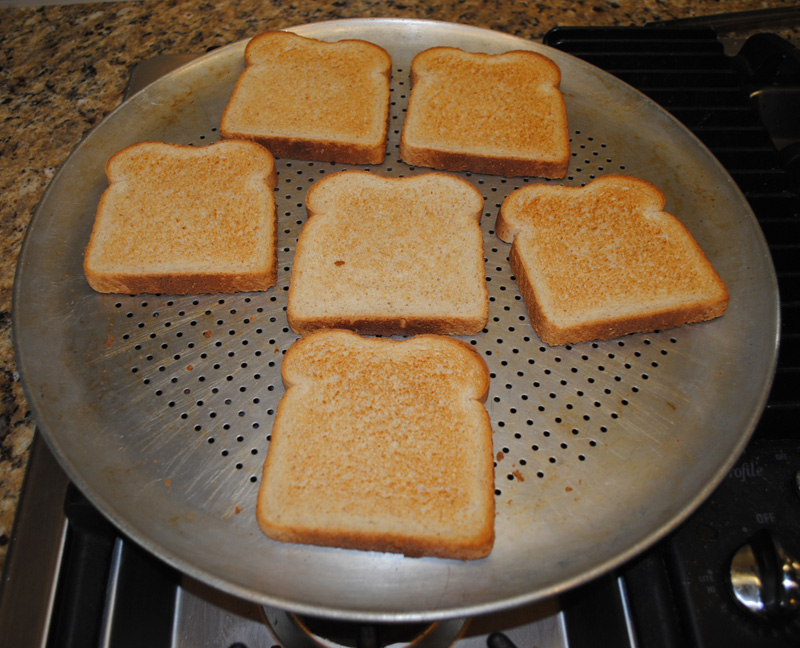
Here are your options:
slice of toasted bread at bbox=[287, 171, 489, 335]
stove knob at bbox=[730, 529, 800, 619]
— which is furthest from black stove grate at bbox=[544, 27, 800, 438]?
slice of toasted bread at bbox=[287, 171, 489, 335]

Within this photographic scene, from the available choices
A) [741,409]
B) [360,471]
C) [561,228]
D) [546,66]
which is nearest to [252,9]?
[546,66]

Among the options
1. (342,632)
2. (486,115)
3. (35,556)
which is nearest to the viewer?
(35,556)

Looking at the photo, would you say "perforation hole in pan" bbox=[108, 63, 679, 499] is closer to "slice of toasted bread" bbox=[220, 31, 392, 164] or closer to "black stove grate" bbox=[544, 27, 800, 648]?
"black stove grate" bbox=[544, 27, 800, 648]

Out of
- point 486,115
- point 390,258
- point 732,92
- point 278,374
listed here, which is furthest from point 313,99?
point 732,92

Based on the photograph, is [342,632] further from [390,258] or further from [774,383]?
[774,383]

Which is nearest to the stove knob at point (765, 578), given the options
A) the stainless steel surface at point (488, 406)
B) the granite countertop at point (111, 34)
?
the stainless steel surface at point (488, 406)

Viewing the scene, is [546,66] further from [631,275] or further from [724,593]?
[724,593]

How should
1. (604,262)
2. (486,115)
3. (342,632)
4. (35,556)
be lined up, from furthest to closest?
(486,115) < (604,262) < (342,632) < (35,556)

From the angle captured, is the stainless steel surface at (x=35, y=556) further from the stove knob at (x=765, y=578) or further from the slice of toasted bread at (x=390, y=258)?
the stove knob at (x=765, y=578)
